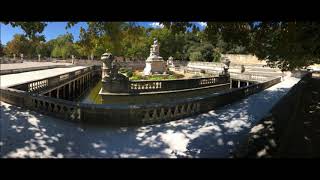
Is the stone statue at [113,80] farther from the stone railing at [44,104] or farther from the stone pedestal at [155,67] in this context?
the stone pedestal at [155,67]

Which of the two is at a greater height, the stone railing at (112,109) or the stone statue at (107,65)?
the stone statue at (107,65)

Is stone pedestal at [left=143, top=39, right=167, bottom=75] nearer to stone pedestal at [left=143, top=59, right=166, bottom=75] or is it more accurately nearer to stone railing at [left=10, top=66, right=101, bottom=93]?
stone pedestal at [left=143, top=59, right=166, bottom=75]

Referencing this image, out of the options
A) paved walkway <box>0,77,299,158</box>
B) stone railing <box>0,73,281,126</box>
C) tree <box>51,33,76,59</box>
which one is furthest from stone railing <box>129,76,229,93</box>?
tree <box>51,33,76,59</box>

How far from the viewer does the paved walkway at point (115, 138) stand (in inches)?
299

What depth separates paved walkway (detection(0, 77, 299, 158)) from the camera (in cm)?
759

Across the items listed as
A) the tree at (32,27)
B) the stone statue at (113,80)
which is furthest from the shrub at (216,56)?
the tree at (32,27)

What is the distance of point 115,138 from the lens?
352 inches

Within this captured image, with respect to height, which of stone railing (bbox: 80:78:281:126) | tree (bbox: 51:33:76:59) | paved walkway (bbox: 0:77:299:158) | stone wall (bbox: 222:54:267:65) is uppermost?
tree (bbox: 51:33:76:59)

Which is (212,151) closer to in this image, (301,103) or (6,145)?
(6,145)

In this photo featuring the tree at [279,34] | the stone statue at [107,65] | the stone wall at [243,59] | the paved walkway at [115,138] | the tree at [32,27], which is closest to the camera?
the tree at [279,34]

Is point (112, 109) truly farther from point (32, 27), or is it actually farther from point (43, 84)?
point (43, 84)
